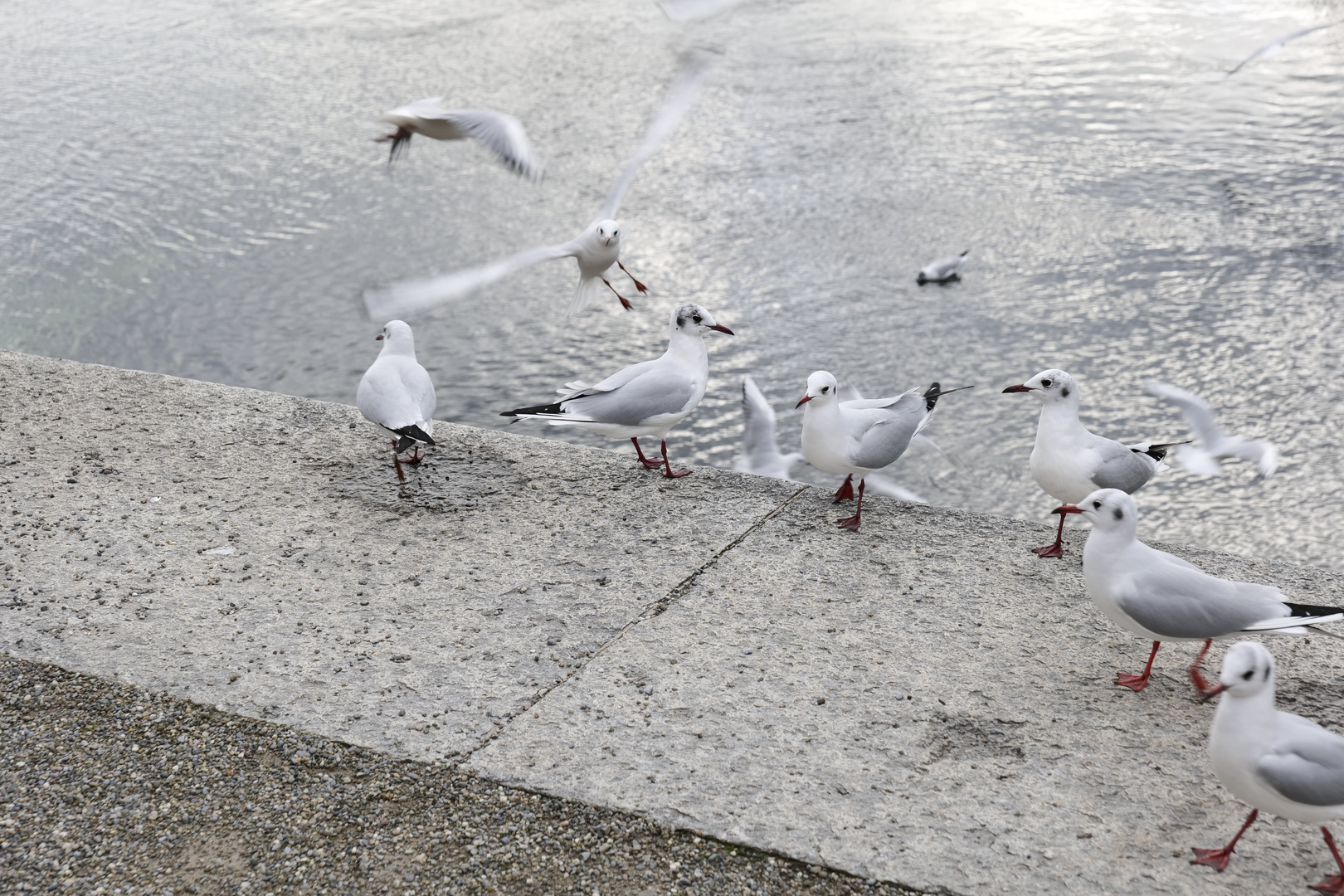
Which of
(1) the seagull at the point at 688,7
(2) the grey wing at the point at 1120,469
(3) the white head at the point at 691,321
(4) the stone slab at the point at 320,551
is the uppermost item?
(1) the seagull at the point at 688,7

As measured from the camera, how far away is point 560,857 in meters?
2.55

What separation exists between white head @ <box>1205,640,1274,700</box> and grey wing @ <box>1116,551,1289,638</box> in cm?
55

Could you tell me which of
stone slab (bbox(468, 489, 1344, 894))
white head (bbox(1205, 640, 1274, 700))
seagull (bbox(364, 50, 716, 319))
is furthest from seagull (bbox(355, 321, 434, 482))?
white head (bbox(1205, 640, 1274, 700))

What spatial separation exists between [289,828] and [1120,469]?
8.72 ft

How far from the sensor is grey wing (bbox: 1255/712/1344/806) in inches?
92.5

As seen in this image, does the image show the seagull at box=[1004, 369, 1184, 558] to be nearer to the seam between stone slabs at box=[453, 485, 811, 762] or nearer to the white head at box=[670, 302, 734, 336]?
the seam between stone slabs at box=[453, 485, 811, 762]

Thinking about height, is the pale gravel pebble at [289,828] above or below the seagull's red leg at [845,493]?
below

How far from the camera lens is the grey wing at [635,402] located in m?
4.32

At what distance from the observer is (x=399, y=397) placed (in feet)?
13.9

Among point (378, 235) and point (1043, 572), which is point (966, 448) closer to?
point (1043, 572)

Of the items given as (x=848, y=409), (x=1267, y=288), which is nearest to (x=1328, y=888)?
(x=848, y=409)

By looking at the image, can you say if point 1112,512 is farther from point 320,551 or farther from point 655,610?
point 320,551

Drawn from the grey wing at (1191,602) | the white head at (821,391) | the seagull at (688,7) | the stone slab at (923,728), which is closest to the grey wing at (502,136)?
the seagull at (688,7)

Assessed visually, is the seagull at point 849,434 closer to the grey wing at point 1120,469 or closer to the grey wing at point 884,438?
the grey wing at point 884,438
